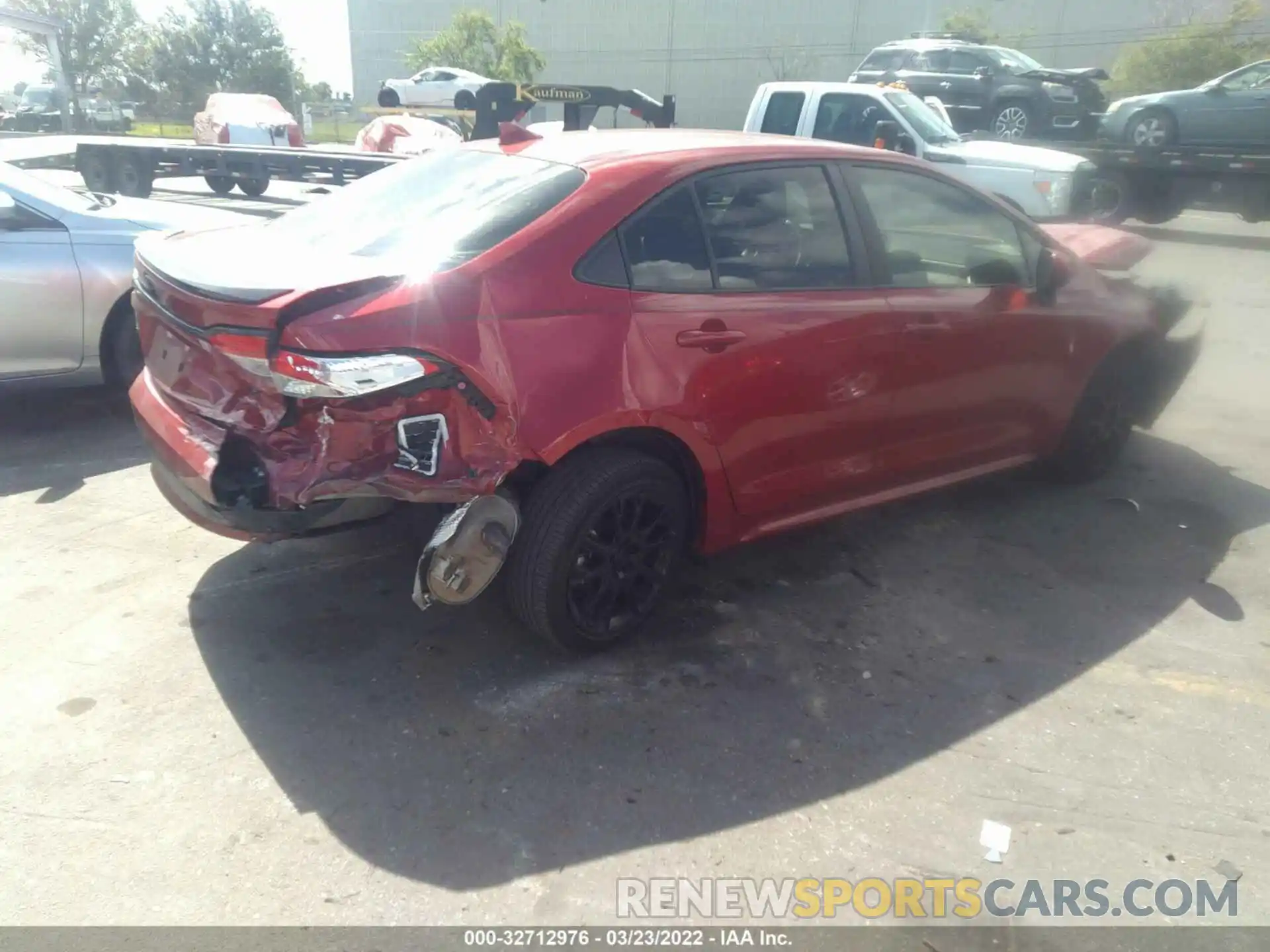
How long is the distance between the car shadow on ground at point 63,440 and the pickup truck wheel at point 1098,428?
4460mm

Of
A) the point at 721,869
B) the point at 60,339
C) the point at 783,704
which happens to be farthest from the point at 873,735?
the point at 60,339

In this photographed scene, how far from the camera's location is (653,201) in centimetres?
330

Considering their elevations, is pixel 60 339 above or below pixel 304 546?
above

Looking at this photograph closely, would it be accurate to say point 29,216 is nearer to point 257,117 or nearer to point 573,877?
point 573,877

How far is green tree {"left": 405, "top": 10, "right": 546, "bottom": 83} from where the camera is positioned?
41.9 meters

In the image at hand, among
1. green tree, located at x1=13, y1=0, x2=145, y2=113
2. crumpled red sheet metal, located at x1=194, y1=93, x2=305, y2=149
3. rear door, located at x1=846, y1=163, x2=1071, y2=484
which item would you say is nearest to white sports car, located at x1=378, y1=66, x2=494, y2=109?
crumpled red sheet metal, located at x1=194, y1=93, x2=305, y2=149

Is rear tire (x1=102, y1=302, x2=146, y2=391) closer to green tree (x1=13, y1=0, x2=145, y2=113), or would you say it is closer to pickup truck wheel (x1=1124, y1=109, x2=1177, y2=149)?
pickup truck wheel (x1=1124, y1=109, x2=1177, y2=149)

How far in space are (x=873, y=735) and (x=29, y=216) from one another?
5029 mm

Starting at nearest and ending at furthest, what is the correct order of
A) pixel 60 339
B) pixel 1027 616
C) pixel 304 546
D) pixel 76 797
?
pixel 76 797 → pixel 1027 616 → pixel 304 546 → pixel 60 339

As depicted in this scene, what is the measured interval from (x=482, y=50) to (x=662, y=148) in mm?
43927

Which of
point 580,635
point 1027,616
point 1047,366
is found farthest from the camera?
point 1047,366

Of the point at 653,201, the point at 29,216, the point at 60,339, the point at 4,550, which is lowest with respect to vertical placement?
the point at 4,550

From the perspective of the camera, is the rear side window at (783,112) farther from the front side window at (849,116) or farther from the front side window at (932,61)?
the front side window at (932,61)

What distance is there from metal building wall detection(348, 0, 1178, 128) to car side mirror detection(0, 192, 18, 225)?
135ft
